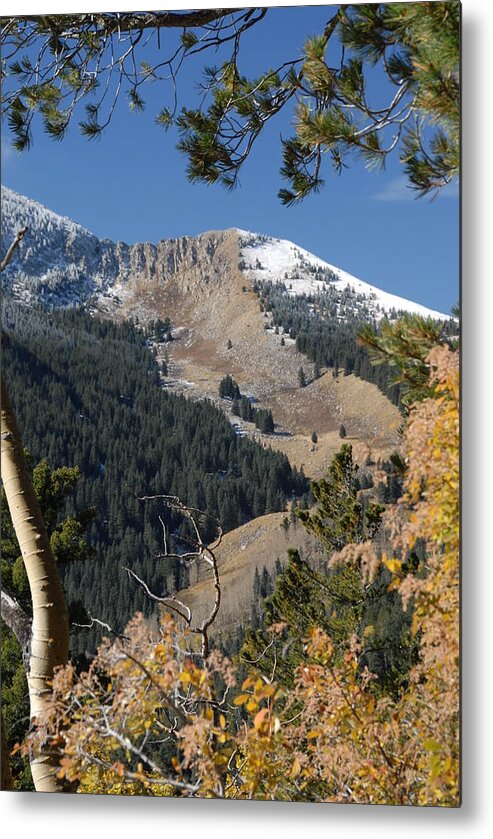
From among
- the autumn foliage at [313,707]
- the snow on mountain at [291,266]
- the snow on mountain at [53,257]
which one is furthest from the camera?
the snow on mountain at [53,257]

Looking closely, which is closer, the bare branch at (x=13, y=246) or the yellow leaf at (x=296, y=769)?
the yellow leaf at (x=296, y=769)

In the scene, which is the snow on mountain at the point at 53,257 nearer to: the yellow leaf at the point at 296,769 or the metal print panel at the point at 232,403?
the metal print panel at the point at 232,403

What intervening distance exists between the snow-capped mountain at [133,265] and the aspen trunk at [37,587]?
1.34ft

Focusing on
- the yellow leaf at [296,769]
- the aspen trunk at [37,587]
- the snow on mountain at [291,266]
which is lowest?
the yellow leaf at [296,769]

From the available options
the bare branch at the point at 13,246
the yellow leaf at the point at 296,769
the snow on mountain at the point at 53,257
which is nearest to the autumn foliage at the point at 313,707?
the yellow leaf at the point at 296,769

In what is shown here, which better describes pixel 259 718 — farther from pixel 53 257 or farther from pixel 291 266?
pixel 53 257

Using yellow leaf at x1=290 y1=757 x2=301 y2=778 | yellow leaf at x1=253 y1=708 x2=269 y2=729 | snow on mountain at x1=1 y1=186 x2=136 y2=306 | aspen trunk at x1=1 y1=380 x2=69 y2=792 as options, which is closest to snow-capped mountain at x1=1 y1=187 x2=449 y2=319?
snow on mountain at x1=1 y1=186 x2=136 y2=306

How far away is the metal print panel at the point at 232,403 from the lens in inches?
116

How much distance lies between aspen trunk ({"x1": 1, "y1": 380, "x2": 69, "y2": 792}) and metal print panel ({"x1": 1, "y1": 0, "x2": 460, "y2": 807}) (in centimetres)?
1

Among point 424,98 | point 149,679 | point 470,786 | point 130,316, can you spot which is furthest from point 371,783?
point 424,98

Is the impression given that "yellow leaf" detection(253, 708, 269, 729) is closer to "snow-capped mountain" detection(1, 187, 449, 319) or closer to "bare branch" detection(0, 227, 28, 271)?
"snow-capped mountain" detection(1, 187, 449, 319)

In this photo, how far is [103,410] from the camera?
3209 millimetres

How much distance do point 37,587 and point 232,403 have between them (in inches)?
35.7

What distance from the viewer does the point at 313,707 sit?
2.99 metres
